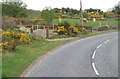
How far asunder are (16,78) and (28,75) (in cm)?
85

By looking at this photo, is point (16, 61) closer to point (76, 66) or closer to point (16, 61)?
point (16, 61)

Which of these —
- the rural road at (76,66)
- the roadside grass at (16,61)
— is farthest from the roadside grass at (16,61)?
the rural road at (76,66)

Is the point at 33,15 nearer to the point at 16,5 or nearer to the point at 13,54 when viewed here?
the point at 16,5

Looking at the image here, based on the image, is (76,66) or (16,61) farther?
(16,61)

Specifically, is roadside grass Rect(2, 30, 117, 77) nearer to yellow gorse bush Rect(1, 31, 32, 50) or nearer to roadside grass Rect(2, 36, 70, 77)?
roadside grass Rect(2, 36, 70, 77)

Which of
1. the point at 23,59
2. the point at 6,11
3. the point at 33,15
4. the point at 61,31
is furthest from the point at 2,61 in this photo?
the point at 33,15

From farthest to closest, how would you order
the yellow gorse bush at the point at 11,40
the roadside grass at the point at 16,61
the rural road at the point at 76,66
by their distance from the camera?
1. the yellow gorse bush at the point at 11,40
2. the roadside grass at the point at 16,61
3. the rural road at the point at 76,66

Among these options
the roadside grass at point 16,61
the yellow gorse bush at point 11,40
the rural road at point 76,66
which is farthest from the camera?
the yellow gorse bush at point 11,40

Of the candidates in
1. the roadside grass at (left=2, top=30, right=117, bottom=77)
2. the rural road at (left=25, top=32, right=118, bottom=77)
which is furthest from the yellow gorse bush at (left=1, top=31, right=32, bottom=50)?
the rural road at (left=25, top=32, right=118, bottom=77)

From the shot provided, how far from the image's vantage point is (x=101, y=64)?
63.5 ft

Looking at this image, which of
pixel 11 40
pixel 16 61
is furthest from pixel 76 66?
pixel 11 40

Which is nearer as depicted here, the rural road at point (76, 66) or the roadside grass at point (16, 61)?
the rural road at point (76, 66)

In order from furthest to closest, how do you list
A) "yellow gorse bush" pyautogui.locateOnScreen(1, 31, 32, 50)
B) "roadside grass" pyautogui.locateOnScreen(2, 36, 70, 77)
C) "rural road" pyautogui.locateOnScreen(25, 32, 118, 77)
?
"yellow gorse bush" pyautogui.locateOnScreen(1, 31, 32, 50) → "roadside grass" pyautogui.locateOnScreen(2, 36, 70, 77) → "rural road" pyautogui.locateOnScreen(25, 32, 118, 77)

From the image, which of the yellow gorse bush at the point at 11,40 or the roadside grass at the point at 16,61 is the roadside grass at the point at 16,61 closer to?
the roadside grass at the point at 16,61
